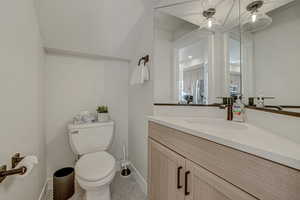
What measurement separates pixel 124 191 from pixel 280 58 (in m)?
1.85

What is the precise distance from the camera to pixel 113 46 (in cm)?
163

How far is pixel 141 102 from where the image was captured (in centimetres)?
153

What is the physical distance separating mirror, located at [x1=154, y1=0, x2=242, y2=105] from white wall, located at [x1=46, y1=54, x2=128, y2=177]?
2.73 ft

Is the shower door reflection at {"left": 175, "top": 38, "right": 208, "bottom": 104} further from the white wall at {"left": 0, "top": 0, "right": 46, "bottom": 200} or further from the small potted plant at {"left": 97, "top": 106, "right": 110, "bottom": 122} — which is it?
the white wall at {"left": 0, "top": 0, "right": 46, "bottom": 200}

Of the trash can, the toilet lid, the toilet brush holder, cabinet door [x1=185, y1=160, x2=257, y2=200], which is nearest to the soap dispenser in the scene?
cabinet door [x1=185, y1=160, x2=257, y2=200]

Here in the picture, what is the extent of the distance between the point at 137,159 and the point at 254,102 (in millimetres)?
1413

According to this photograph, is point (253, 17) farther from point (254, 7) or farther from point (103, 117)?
point (103, 117)

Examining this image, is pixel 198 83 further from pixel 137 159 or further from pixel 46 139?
pixel 46 139

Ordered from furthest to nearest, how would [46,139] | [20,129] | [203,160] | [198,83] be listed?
[46,139] → [198,83] → [20,129] → [203,160]

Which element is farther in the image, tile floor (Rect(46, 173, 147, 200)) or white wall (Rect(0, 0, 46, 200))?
tile floor (Rect(46, 173, 147, 200))

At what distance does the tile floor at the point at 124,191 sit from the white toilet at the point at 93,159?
182mm

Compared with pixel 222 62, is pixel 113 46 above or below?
above

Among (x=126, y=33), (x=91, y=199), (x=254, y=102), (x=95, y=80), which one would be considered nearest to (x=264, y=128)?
(x=254, y=102)

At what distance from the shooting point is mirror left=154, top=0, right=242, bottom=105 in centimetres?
103
